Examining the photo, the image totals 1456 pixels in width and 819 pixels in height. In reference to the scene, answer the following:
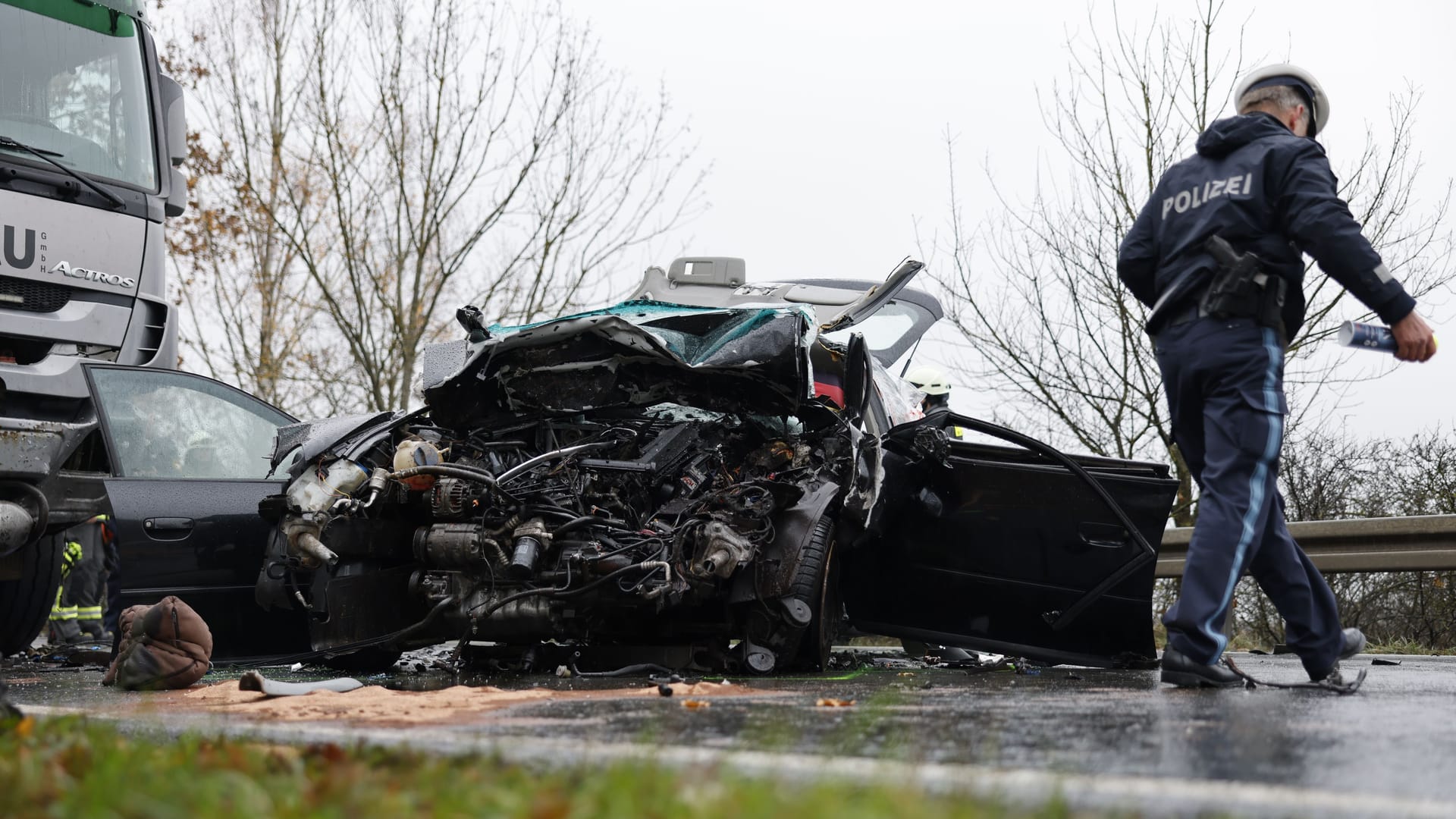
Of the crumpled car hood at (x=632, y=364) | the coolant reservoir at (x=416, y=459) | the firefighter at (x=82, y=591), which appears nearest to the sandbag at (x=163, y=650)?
the coolant reservoir at (x=416, y=459)

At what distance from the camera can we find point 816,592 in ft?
17.4

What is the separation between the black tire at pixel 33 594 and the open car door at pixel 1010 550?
4712 millimetres

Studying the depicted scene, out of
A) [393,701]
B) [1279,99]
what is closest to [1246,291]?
[1279,99]

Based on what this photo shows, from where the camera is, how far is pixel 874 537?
6.05 metres

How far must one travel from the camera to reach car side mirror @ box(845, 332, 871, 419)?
5.68 metres

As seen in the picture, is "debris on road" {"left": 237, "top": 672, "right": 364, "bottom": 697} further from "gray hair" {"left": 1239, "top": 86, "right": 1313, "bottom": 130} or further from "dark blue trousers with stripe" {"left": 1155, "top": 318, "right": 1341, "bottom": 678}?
"gray hair" {"left": 1239, "top": 86, "right": 1313, "bottom": 130}

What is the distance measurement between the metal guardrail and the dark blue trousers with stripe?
10.9ft

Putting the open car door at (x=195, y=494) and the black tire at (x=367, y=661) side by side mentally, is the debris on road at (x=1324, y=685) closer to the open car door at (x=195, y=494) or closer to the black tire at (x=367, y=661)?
the black tire at (x=367, y=661)

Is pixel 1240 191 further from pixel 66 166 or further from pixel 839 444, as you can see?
pixel 66 166

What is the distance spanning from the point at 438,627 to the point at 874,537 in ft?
6.32

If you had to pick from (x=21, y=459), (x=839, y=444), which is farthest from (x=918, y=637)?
(x=21, y=459)

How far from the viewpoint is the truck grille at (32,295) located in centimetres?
725

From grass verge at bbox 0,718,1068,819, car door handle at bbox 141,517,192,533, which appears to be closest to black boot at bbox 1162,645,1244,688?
grass verge at bbox 0,718,1068,819

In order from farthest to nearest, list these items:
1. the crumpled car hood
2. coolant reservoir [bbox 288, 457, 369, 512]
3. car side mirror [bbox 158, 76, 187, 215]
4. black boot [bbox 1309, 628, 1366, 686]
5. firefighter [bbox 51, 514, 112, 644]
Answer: firefighter [bbox 51, 514, 112, 644], car side mirror [bbox 158, 76, 187, 215], coolant reservoir [bbox 288, 457, 369, 512], the crumpled car hood, black boot [bbox 1309, 628, 1366, 686]
